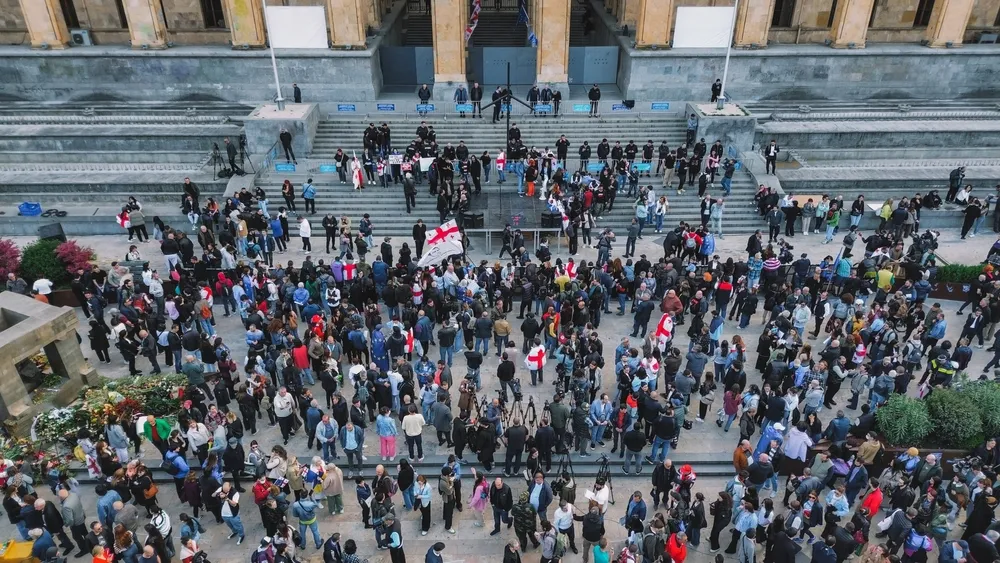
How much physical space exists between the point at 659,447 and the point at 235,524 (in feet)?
26.9

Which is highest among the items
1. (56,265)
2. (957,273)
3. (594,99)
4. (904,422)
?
(594,99)

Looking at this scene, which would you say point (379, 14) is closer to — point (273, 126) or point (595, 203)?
point (273, 126)

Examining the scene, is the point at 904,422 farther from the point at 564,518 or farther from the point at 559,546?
the point at 559,546

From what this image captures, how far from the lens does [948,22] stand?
103 ft

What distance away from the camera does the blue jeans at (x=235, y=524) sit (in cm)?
1266

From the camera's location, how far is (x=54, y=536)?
13016 mm

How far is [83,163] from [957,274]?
30.4 meters

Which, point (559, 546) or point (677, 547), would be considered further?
point (559, 546)

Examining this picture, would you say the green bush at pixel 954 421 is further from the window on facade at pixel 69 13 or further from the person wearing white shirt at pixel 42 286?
the window on facade at pixel 69 13

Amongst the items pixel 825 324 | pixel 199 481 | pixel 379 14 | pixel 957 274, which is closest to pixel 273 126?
pixel 379 14

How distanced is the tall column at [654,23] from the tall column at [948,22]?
39.0 ft

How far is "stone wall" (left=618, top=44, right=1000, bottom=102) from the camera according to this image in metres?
30.0

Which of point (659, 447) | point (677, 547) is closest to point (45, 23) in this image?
point (659, 447)

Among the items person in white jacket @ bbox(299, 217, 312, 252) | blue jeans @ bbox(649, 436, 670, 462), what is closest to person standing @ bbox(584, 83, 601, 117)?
person in white jacket @ bbox(299, 217, 312, 252)
